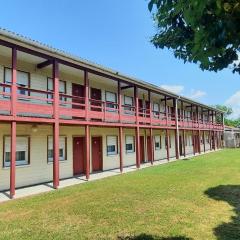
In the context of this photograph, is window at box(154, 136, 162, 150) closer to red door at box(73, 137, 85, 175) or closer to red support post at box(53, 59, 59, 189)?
red door at box(73, 137, 85, 175)

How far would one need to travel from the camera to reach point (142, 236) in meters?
A: 6.88

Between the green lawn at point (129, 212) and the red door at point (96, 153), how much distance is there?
5.85 meters

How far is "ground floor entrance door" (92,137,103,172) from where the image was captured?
65.2ft

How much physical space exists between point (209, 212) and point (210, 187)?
4.22 metres

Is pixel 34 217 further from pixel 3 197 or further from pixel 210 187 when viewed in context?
pixel 210 187

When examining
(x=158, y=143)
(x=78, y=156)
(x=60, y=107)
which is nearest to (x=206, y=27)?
(x=60, y=107)

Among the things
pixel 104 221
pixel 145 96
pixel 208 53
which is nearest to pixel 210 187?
pixel 104 221

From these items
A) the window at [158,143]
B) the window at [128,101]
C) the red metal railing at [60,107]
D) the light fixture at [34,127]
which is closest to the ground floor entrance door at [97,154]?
the red metal railing at [60,107]

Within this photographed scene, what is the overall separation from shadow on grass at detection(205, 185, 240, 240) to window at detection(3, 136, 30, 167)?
331 inches

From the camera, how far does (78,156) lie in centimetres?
1852

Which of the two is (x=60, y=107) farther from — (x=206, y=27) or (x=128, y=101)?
(x=206, y=27)

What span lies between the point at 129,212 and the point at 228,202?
11.6ft

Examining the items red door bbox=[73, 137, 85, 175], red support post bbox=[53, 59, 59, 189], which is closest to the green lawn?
red support post bbox=[53, 59, 59, 189]

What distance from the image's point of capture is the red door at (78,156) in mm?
18172
